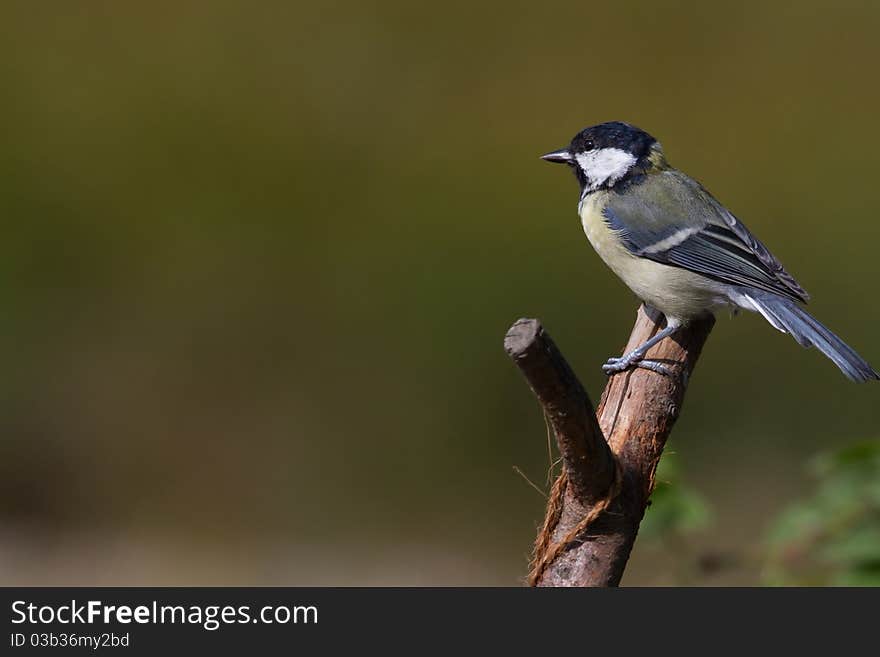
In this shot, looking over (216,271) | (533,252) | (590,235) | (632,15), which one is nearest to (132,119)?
(216,271)

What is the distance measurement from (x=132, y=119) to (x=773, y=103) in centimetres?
258

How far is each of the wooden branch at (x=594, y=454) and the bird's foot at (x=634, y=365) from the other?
0.01 m

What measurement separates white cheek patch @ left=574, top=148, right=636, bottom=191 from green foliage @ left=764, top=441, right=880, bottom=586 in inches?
34.0

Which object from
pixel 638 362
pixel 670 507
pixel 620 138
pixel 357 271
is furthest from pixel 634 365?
pixel 357 271

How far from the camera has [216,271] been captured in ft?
14.1

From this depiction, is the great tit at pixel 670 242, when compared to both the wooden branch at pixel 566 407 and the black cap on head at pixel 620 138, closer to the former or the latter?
the black cap on head at pixel 620 138

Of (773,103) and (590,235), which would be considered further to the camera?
(773,103)

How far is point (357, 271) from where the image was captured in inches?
169

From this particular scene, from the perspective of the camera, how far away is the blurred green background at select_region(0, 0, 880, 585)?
4129mm

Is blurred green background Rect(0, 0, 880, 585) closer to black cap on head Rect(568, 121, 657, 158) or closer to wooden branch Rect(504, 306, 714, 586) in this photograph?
black cap on head Rect(568, 121, 657, 158)

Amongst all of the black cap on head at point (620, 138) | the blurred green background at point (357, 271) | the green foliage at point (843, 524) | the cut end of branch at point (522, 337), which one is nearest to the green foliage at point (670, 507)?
the green foliage at point (843, 524)

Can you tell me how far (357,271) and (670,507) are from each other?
2.37 metres

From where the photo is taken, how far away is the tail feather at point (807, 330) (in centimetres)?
201
